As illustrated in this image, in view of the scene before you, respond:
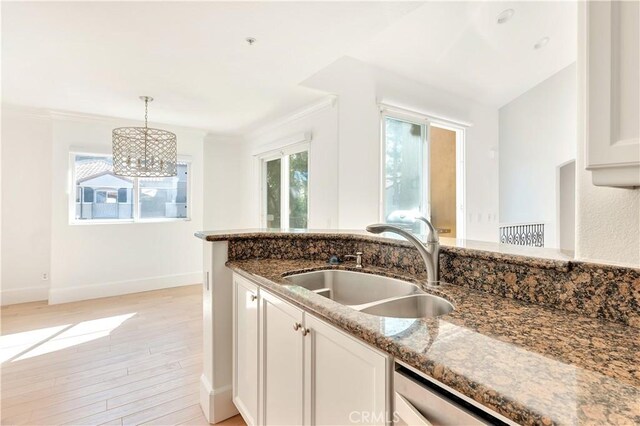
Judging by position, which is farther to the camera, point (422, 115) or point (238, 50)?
point (422, 115)

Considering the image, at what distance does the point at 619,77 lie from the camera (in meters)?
0.68

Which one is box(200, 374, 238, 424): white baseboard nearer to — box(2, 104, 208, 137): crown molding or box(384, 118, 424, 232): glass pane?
box(384, 118, 424, 232): glass pane

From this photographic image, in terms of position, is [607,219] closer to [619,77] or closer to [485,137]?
[619,77]

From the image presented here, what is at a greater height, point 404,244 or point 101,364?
point 404,244

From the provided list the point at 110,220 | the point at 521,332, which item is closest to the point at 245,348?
the point at 521,332

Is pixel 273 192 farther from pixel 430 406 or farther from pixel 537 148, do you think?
pixel 537 148

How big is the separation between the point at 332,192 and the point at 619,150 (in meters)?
2.97

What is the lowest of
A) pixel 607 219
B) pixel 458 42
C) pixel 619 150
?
pixel 607 219

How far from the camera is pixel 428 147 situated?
432 cm

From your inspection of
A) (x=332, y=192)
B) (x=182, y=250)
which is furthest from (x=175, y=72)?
(x=182, y=250)

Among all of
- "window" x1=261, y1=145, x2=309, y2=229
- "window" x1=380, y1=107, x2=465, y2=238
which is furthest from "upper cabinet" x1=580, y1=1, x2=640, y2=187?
"window" x1=261, y1=145, x2=309, y2=229

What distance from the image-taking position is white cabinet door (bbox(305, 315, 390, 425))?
34.0 inches

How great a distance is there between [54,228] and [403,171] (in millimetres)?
4650

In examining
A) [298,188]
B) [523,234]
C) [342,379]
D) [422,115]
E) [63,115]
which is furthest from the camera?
[523,234]
